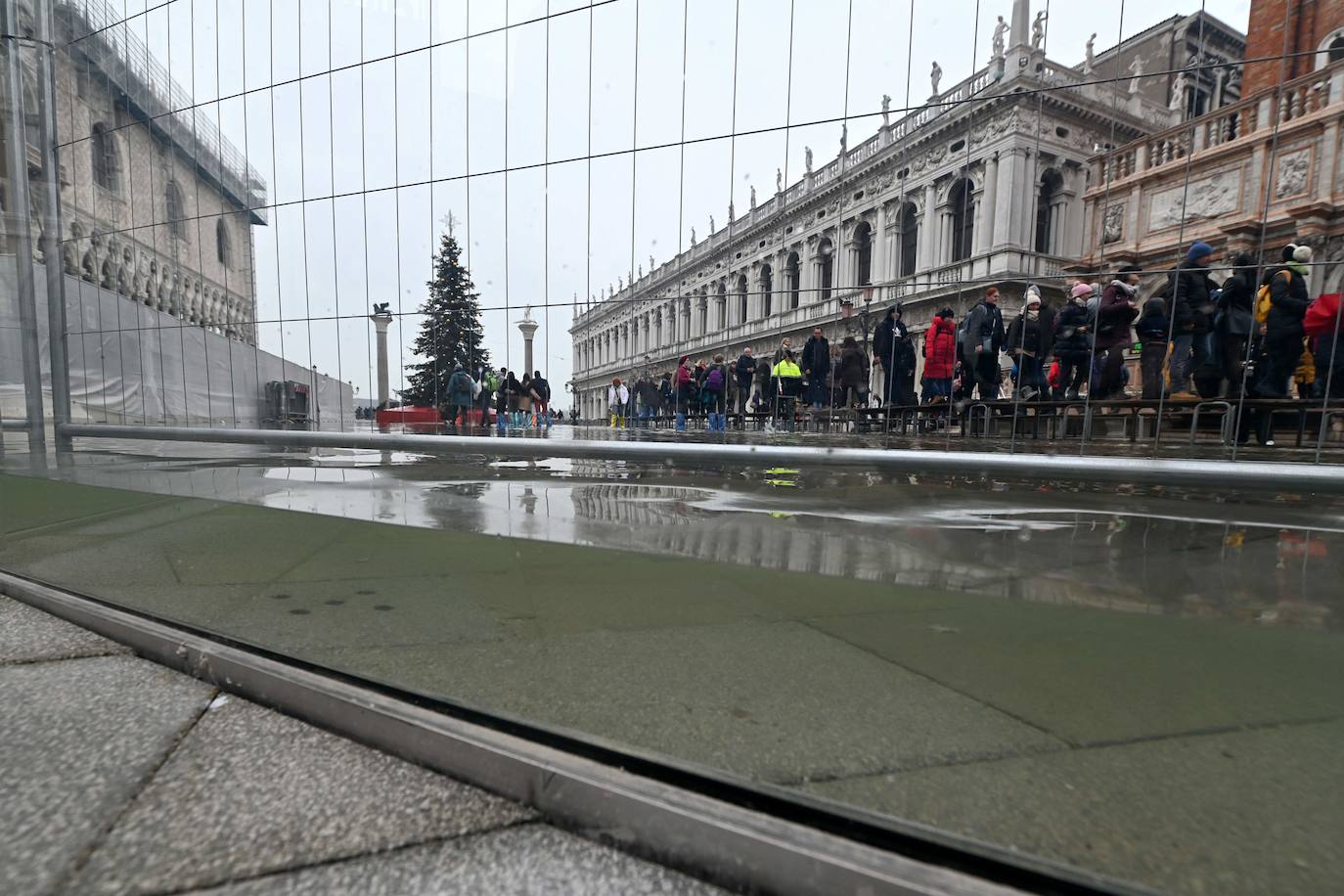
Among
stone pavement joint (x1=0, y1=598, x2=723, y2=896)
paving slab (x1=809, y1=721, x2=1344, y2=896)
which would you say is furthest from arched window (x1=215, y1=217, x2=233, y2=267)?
paving slab (x1=809, y1=721, x2=1344, y2=896)

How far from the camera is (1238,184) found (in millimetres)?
3852

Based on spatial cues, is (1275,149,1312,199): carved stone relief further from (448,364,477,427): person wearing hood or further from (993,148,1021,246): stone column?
(448,364,477,427): person wearing hood

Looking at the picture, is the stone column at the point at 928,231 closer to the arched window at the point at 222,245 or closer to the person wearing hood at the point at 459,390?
the person wearing hood at the point at 459,390

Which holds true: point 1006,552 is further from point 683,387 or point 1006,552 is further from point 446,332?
point 683,387

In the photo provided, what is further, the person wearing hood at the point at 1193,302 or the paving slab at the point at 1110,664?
the person wearing hood at the point at 1193,302

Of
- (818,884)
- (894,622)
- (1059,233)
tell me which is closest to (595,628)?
(894,622)

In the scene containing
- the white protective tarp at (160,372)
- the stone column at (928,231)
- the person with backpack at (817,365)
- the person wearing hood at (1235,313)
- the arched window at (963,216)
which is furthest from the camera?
the person with backpack at (817,365)

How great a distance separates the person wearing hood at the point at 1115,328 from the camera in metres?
4.44

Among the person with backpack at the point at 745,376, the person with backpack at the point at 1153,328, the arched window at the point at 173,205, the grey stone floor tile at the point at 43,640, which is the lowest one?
the grey stone floor tile at the point at 43,640

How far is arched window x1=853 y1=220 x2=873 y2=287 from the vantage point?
5709 mm

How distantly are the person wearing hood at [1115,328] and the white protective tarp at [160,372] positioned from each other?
6280mm

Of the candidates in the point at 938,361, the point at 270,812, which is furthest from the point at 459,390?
the point at 938,361

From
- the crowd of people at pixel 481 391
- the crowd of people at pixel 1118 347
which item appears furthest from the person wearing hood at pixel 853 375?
the crowd of people at pixel 481 391

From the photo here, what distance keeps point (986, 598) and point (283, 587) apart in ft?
8.07
